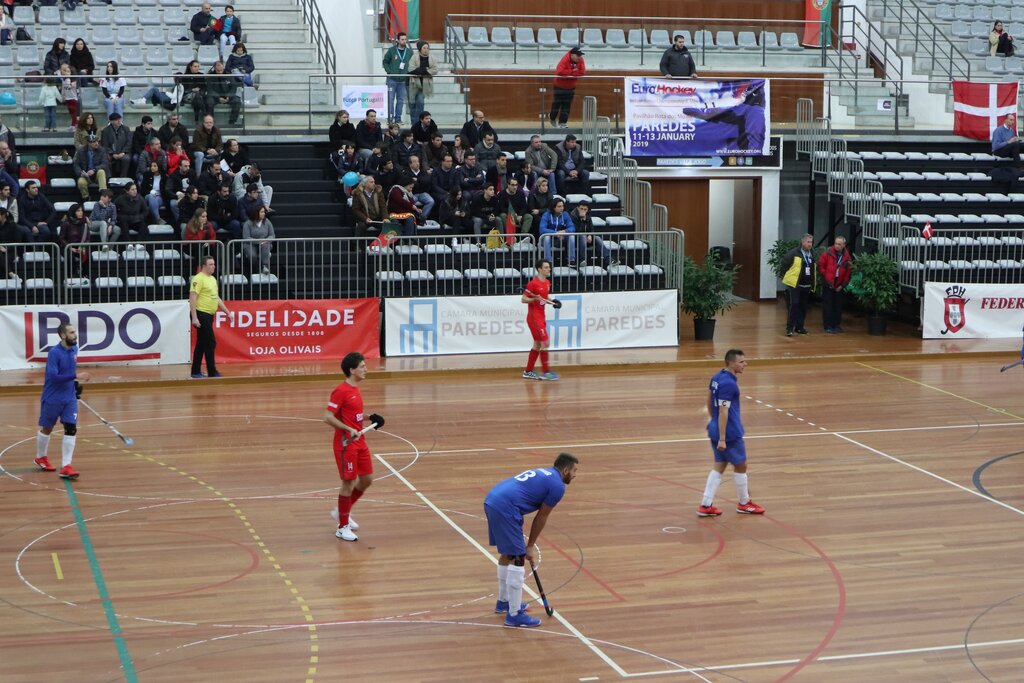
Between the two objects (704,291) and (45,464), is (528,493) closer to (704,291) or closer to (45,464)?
(45,464)

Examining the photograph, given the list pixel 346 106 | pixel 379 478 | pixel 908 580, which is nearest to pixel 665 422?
pixel 379 478

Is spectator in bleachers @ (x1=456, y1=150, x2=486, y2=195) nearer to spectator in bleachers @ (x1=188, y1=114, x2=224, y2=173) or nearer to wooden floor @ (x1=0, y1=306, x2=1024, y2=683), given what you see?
spectator in bleachers @ (x1=188, y1=114, x2=224, y2=173)

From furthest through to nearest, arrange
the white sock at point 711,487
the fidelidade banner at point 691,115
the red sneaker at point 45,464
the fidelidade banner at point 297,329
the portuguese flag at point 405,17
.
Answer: the portuguese flag at point 405,17
the fidelidade banner at point 691,115
the fidelidade banner at point 297,329
the red sneaker at point 45,464
the white sock at point 711,487

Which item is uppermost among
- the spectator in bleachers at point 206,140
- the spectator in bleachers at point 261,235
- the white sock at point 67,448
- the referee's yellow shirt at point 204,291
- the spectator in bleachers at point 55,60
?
the spectator in bleachers at point 55,60

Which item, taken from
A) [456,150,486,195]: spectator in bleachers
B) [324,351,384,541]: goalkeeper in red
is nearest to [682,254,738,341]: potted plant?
[456,150,486,195]: spectator in bleachers

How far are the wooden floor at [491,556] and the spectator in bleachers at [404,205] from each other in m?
4.43

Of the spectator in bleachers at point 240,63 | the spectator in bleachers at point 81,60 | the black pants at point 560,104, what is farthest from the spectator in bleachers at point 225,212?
the black pants at point 560,104

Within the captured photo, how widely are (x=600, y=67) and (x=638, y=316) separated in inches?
383

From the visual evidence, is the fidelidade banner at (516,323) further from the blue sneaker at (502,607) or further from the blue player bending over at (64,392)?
the blue sneaker at (502,607)

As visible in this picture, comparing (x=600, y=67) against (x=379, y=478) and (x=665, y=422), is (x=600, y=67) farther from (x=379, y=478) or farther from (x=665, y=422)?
(x=379, y=478)

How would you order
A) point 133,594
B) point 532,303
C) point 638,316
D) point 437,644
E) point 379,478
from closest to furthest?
point 437,644 → point 133,594 → point 379,478 → point 532,303 → point 638,316

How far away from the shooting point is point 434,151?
85.3 ft

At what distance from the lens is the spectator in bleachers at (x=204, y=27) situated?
94.9 feet

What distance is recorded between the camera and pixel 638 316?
23.9 metres
